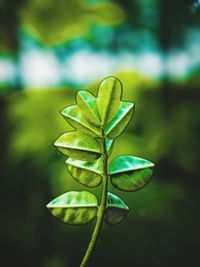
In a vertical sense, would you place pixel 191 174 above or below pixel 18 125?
below

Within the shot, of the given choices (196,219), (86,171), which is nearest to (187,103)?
(196,219)

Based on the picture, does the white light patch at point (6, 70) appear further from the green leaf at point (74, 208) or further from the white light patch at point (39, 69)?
the green leaf at point (74, 208)

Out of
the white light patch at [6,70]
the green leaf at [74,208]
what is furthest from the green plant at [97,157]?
the white light patch at [6,70]

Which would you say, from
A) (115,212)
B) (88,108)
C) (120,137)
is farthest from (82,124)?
(120,137)

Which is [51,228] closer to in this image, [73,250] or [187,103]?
[73,250]

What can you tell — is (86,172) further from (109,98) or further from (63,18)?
(63,18)

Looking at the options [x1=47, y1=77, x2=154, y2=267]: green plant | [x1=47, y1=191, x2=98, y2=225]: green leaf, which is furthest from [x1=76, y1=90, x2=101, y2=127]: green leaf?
[x1=47, y1=191, x2=98, y2=225]: green leaf
